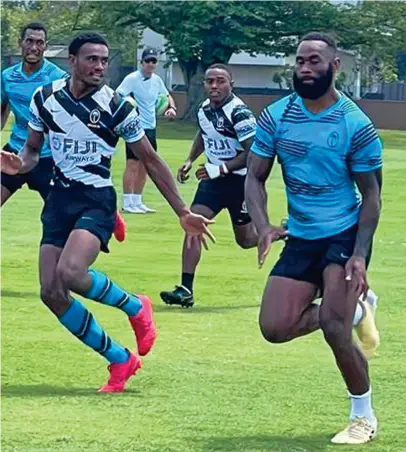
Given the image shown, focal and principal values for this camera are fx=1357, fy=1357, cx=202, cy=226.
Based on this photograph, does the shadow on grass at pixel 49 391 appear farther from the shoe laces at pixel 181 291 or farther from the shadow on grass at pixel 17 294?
the shadow on grass at pixel 17 294

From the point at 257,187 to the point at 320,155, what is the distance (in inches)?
18.7

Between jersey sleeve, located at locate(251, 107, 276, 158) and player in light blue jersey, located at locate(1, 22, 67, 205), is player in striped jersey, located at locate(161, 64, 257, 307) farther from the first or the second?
jersey sleeve, located at locate(251, 107, 276, 158)

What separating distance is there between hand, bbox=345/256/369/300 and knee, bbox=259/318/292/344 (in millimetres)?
448

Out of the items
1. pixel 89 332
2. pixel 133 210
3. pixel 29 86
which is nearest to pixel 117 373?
pixel 89 332

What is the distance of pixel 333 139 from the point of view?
6883mm

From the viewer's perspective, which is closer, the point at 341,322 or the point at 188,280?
A: the point at 341,322

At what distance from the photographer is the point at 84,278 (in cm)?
798

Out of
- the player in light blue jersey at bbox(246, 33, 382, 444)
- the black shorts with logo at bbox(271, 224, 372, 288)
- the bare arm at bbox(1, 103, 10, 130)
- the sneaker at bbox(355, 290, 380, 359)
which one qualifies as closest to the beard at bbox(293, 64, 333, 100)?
the player in light blue jersey at bbox(246, 33, 382, 444)

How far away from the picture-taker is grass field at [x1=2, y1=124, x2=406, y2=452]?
6922mm

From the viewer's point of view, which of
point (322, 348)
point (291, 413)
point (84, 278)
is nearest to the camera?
point (291, 413)

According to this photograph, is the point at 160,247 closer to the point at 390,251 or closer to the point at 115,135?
the point at 390,251

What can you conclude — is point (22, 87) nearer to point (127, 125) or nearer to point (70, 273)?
point (127, 125)

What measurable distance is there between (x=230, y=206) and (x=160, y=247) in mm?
3727

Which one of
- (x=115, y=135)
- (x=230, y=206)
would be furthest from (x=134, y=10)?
(x=115, y=135)
